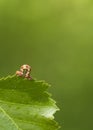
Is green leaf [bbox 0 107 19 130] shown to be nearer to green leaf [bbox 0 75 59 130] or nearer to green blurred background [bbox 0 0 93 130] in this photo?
green leaf [bbox 0 75 59 130]

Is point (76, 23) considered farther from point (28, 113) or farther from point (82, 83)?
point (28, 113)

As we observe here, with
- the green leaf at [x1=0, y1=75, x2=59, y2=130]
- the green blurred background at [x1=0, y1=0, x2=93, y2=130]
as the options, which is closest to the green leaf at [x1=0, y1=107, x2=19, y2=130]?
the green leaf at [x1=0, y1=75, x2=59, y2=130]

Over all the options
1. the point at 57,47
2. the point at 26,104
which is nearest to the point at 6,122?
the point at 26,104

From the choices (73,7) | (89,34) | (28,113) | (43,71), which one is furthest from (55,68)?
(28,113)

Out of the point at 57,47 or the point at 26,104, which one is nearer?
the point at 26,104

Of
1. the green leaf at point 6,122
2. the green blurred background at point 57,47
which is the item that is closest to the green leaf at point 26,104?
the green leaf at point 6,122

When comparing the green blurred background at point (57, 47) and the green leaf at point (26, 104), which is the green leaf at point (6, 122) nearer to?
the green leaf at point (26, 104)

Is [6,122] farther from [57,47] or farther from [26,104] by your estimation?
[57,47]
